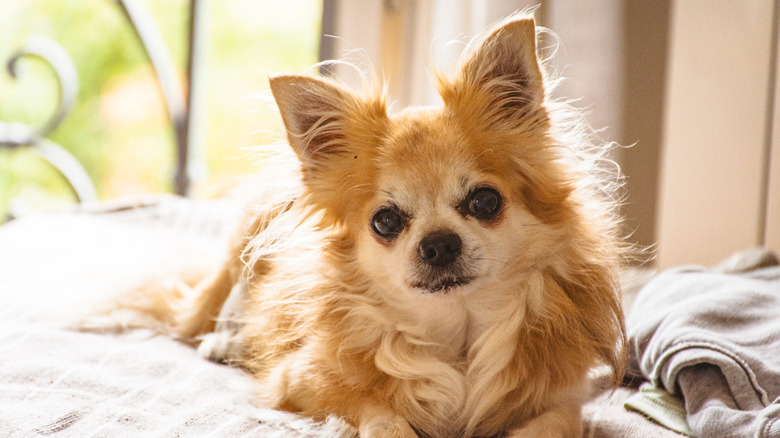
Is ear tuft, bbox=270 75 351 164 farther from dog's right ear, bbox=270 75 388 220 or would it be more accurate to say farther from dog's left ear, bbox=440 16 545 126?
dog's left ear, bbox=440 16 545 126

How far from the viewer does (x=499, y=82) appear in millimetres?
1396

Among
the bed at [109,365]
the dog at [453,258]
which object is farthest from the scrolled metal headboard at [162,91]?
the dog at [453,258]

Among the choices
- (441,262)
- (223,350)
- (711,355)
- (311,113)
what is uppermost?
(311,113)

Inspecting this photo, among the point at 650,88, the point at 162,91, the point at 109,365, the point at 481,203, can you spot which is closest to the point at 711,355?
the point at 481,203

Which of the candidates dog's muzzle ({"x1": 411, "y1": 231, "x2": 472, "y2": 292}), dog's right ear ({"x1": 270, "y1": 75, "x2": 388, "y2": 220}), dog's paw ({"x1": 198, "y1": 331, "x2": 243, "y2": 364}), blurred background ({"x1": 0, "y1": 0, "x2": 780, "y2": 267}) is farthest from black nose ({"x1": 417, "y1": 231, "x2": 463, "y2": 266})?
dog's paw ({"x1": 198, "y1": 331, "x2": 243, "y2": 364})

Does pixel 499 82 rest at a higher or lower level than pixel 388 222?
higher

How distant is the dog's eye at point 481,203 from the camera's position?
1.30 meters

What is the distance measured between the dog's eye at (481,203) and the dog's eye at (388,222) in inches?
5.0

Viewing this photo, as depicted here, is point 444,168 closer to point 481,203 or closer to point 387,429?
point 481,203

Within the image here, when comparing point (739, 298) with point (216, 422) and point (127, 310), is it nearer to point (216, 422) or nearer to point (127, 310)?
point (216, 422)

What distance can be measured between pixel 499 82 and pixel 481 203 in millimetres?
259

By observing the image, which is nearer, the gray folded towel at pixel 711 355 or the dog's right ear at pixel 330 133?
the gray folded towel at pixel 711 355

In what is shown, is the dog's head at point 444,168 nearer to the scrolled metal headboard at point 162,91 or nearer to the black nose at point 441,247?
the black nose at point 441,247

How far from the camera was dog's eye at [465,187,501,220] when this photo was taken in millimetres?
1304
